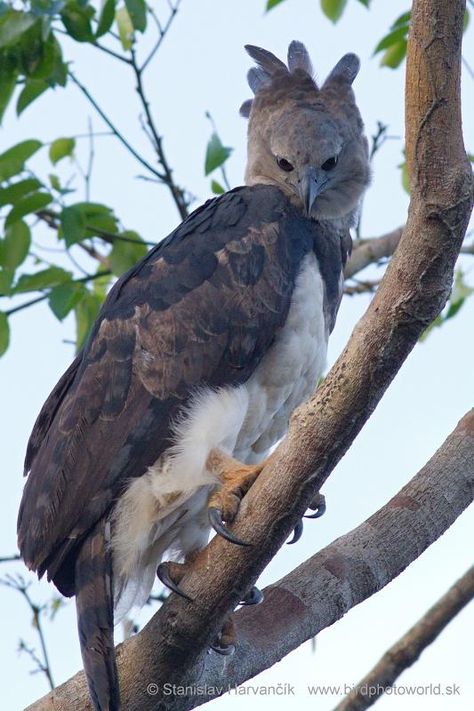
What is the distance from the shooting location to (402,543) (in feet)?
11.8

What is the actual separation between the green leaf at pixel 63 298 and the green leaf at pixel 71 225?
0.21 m

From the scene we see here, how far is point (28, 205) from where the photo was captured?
14.1 ft

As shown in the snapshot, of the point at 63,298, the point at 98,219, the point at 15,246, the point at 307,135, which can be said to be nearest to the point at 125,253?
the point at 98,219

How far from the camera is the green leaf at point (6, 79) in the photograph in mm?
4168

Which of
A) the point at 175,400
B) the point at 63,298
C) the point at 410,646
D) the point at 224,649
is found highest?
the point at 63,298

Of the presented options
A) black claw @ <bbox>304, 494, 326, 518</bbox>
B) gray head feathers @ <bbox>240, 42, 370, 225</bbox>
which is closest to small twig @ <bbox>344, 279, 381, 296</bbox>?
gray head feathers @ <bbox>240, 42, 370, 225</bbox>

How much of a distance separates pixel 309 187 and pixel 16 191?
1022mm

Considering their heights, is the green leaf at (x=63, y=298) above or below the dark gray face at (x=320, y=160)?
below

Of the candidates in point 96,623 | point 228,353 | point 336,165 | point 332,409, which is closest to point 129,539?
point 96,623

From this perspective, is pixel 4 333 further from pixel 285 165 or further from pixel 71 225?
pixel 285 165

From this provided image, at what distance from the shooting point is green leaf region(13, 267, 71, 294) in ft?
14.6

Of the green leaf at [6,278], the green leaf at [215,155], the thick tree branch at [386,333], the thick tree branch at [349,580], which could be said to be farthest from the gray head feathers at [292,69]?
the thick tree branch at [386,333]

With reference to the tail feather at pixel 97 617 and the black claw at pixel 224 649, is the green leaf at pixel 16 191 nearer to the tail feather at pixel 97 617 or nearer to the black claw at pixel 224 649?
the tail feather at pixel 97 617

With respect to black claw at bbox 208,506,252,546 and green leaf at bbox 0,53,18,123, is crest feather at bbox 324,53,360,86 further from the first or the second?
black claw at bbox 208,506,252,546
